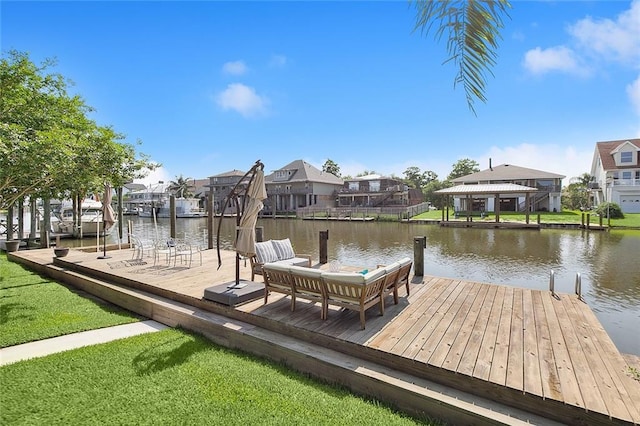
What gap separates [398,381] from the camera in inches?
139

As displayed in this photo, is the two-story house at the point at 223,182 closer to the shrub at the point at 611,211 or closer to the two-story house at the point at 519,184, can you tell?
the two-story house at the point at 519,184

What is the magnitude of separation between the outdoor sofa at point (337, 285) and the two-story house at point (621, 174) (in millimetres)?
39888

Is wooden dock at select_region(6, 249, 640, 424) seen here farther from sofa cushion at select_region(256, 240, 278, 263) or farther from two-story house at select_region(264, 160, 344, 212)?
two-story house at select_region(264, 160, 344, 212)

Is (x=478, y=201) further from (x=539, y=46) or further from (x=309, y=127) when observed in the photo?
(x=539, y=46)

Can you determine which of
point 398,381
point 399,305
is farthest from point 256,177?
point 398,381

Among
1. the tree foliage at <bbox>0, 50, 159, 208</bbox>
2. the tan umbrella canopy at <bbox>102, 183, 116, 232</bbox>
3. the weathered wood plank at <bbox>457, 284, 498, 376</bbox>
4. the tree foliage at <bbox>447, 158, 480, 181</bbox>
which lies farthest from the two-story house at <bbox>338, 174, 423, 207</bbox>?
the weathered wood plank at <bbox>457, 284, 498, 376</bbox>

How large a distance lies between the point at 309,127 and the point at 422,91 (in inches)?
1137

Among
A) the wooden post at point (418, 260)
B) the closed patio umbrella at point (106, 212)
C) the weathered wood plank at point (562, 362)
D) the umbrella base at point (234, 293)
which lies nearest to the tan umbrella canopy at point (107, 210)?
the closed patio umbrella at point (106, 212)

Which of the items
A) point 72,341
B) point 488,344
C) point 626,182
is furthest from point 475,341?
point 626,182

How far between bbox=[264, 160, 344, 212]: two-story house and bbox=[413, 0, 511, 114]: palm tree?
4638cm

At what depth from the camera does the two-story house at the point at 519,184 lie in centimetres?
3853

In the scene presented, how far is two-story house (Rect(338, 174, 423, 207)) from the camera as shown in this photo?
46969mm

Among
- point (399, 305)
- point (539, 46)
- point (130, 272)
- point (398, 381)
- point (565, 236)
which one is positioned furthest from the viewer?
point (565, 236)

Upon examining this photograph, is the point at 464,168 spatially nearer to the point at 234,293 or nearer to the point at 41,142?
the point at 234,293
